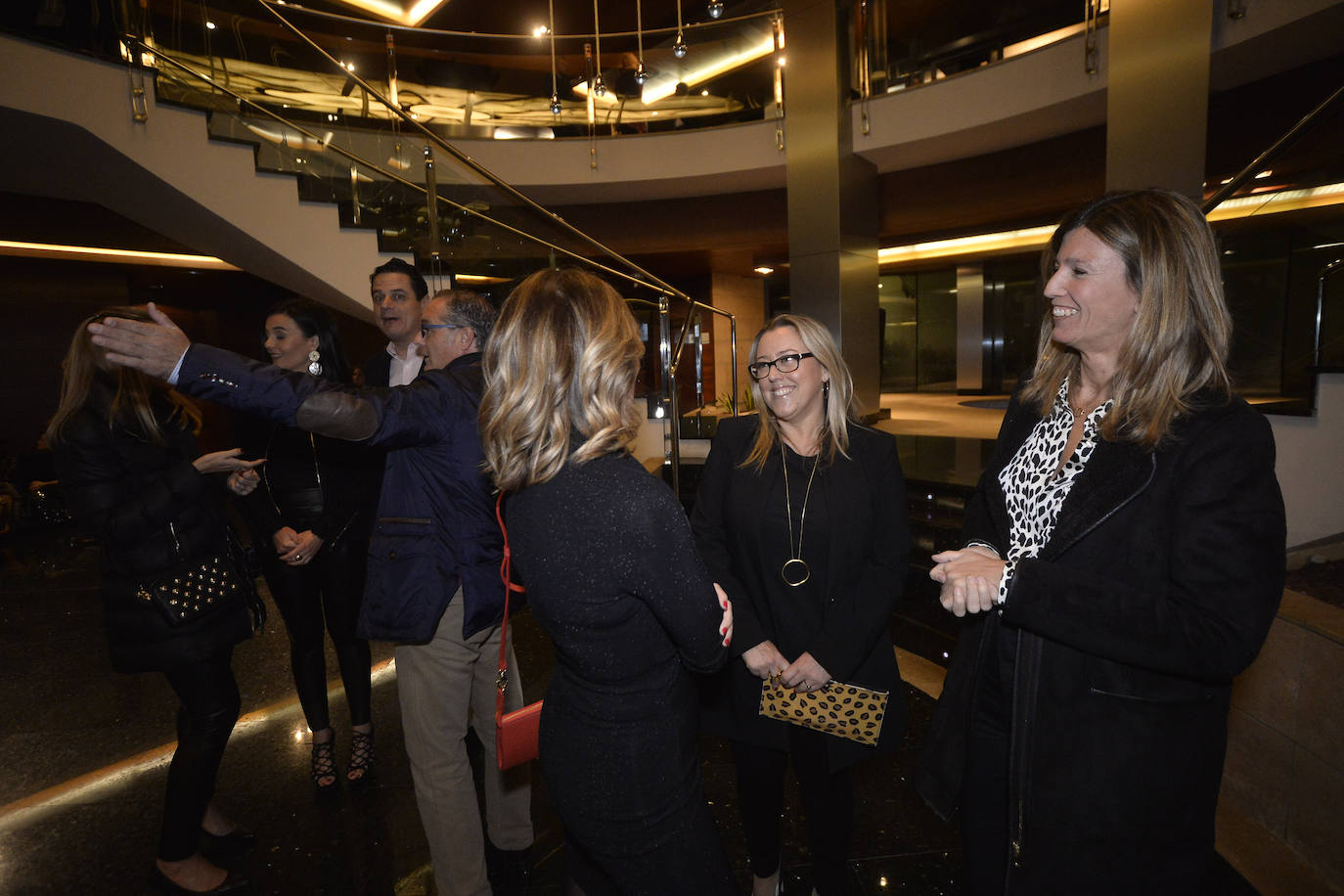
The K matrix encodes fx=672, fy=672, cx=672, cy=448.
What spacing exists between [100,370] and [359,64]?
34.3 ft

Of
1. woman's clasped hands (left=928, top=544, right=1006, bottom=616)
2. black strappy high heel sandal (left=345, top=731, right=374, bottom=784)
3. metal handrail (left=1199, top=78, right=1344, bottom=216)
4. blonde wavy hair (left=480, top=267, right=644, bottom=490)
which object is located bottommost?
black strappy high heel sandal (left=345, top=731, right=374, bottom=784)

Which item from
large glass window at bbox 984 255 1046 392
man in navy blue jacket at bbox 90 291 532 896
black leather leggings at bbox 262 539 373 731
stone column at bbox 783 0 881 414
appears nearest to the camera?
man in navy blue jacket at bbox 90 291 532 896

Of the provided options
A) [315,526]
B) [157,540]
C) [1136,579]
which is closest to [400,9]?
[315,526]

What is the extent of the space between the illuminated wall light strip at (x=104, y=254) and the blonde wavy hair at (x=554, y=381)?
832cm

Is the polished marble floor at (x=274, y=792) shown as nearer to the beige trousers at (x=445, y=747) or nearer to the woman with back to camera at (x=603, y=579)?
the beige trousers at (x=445, y=747)

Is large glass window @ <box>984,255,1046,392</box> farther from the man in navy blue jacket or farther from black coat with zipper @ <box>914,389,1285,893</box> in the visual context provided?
the man in navy blue jacket

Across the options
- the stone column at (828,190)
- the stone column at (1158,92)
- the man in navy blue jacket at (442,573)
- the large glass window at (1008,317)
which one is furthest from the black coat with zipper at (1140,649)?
the large glass window at (1008,317)

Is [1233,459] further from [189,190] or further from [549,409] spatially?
[189,190]

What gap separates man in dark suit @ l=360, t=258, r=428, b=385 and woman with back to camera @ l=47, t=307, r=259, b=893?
30.4 inches

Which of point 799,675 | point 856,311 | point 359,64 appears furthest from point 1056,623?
point 359,64

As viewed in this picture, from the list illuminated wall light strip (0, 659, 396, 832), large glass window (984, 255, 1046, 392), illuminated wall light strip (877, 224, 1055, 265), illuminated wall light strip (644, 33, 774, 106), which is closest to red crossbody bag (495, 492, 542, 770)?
illuminated wall light strip (0, 659, 396, 832)

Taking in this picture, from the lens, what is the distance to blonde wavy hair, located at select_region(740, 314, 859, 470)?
198 centimetres

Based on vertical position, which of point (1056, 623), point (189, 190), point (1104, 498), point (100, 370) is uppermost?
point (189, 190)

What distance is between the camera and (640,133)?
8586 mm
